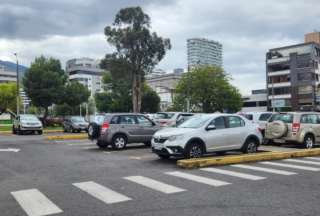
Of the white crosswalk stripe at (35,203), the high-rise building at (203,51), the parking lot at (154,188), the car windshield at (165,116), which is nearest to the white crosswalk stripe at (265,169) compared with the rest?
the parking lot at (154,188)

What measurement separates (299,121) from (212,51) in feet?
315

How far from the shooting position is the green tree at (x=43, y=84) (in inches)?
1865

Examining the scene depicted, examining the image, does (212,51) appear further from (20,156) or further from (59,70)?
(20,156)

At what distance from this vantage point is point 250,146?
570 inches

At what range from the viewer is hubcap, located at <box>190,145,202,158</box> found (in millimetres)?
12630

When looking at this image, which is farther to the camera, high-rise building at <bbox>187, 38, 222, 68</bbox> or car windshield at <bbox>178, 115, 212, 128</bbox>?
high-rise building at <bbox>187, 38, 222, 68</bbox>

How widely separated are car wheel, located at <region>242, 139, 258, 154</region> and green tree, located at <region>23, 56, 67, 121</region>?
3697cm

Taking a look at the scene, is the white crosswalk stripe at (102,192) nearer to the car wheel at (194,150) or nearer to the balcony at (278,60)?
the car wheel at (194,150)

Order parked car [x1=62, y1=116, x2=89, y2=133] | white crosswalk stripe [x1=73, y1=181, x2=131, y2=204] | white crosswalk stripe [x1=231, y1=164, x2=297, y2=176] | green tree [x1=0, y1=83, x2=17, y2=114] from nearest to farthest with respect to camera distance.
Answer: white crosswalk stripe [x1=73, y1=181, x2=131, y2=204]
white crosswalk stripe [x1=231, y1=164, x2=297, y2=176]
parked car [x1=62, y1=116, x2=89, y2=133]
green tree [x1=0, y1=83, x2=17, y2=114]

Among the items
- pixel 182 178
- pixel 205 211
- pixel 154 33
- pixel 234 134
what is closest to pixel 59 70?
pixel 154 33

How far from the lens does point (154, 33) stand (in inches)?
1705

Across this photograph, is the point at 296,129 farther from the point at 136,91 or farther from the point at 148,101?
the point at 148,101

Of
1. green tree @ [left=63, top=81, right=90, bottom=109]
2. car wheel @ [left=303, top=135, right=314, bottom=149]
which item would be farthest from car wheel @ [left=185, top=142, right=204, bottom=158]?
green tree @ [left=63, top=81, right=90, bottom=109]

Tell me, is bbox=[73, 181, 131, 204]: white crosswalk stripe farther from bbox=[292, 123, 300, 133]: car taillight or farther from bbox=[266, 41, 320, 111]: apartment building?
bbox=[266, 41, 320, 111]: apartment building
